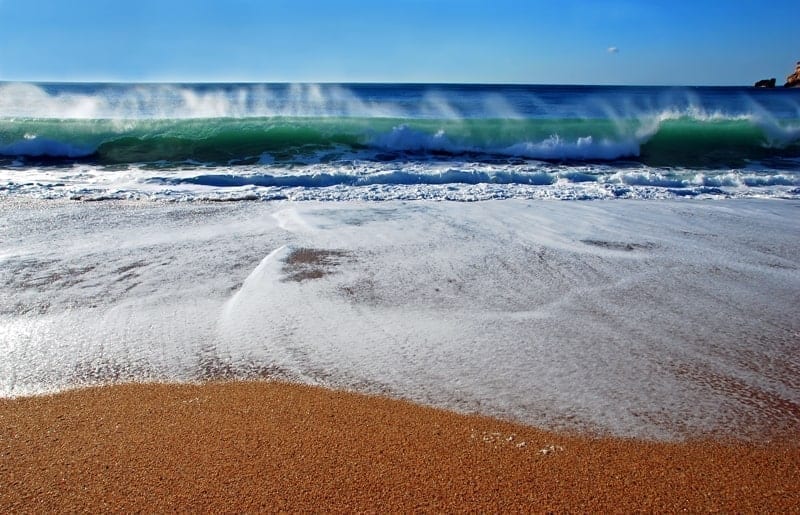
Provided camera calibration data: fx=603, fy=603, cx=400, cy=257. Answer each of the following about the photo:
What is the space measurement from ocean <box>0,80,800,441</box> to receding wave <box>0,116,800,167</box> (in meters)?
3.56

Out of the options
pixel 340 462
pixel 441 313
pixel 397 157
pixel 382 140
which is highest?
pixel 382 140

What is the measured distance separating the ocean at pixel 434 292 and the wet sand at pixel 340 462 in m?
0.17

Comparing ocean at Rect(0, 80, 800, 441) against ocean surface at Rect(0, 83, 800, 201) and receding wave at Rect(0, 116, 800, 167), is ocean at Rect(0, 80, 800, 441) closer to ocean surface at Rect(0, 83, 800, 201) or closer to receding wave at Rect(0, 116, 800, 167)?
ocean surface at Rect(0, 83, 800, 201)

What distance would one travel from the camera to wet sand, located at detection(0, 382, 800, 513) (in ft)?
6.33

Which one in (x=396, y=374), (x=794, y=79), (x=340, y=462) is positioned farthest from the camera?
(x=794, y=79)

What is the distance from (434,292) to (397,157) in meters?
9.23

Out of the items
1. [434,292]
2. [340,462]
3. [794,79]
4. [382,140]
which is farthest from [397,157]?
[794,79]

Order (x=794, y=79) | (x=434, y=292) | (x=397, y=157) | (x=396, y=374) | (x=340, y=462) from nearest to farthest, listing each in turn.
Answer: (x=340, y=462) < (x=396, y=374) < (x=434, y=292) < (x=397, y=157) < (x=794, y=79)

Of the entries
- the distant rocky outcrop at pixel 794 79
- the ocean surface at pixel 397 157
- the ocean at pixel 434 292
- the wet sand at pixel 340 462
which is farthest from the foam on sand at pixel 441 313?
the distant rocky outcrop at pixel 794 79

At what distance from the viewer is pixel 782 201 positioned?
26.6ft

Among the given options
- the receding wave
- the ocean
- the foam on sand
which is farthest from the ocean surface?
the foam on sand

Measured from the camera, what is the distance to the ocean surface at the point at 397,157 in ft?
28.9

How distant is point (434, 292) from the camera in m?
3.99

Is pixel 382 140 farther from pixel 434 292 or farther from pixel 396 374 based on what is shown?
pixel 396 374
